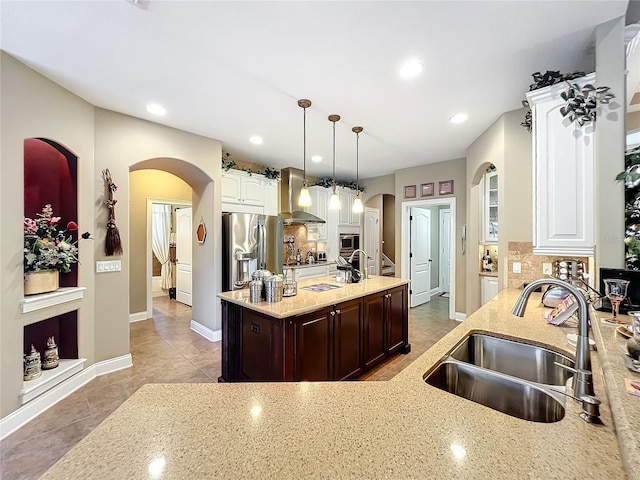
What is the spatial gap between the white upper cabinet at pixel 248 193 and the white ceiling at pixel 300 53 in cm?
113

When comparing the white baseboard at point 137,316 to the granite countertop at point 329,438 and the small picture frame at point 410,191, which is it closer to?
the granite countertop at point 329,438

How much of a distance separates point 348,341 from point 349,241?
3.66m

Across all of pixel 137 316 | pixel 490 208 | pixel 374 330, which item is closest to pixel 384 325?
pixel 374 330

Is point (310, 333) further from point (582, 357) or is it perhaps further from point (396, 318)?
point (582, 357)

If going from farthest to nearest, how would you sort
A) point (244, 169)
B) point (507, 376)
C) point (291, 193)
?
point (291, 193), point (244, 169), point (507, 376)

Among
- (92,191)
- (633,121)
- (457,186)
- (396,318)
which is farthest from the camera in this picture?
(457,186)

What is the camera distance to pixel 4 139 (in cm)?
197

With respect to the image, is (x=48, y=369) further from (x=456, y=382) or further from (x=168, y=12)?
(x=456, y=382)

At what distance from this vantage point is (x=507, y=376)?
1.11 meters

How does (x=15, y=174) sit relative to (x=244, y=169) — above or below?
below

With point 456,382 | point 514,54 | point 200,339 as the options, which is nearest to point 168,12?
point 514,54

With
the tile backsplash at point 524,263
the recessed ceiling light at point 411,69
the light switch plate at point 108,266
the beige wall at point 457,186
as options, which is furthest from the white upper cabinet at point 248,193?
the tile backsplash at point 524,263

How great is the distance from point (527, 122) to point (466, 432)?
2766mm

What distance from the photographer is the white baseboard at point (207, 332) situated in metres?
3.80
